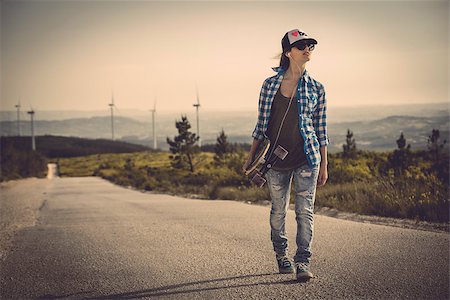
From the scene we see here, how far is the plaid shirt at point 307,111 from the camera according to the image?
180 inches

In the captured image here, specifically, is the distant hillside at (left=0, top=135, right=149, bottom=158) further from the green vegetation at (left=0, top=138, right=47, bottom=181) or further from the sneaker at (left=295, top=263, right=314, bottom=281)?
the sneaker at (left=295, top=263, right=314, bottom=281)

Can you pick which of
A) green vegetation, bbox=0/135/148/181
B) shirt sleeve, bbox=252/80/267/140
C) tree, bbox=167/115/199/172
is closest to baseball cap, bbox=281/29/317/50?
shirt sleeve, bbox=252/80/267/140

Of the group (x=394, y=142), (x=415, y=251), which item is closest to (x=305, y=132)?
(x=415, y=251)

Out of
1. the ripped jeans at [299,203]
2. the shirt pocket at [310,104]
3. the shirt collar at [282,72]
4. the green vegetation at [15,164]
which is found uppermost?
the shirt collar at [282,72]

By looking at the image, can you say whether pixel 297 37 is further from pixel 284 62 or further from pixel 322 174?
pixel 322 174

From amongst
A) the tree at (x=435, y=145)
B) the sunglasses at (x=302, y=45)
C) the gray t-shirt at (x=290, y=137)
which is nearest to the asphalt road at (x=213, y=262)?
the gray t-shirt at (x=290, y=137)

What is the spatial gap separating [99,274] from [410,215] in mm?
5577

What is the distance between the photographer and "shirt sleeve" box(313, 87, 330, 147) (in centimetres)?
475

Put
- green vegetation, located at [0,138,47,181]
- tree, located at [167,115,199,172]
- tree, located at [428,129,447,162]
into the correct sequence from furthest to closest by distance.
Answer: tree, located at [167,115,199,172] < green vegetation, located at [0,138,47,181] < tree, located at [428,129,447,162]

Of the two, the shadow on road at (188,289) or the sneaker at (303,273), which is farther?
the sneaker at (303,273)

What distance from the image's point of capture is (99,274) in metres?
5.11

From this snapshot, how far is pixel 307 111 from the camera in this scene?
4.62m

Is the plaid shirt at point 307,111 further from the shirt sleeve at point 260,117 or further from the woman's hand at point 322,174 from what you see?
the woman's hand at point 322,174

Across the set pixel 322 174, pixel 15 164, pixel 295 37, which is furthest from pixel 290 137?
pixel 15 164
